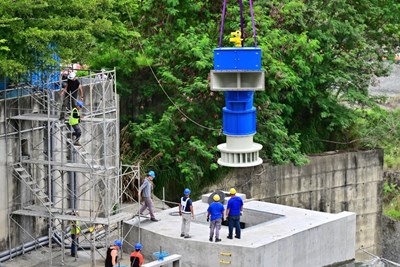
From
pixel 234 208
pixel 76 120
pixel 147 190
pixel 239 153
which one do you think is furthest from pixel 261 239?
pixel 76 120

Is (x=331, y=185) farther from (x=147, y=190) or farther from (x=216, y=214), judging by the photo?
(x=216, y=214)

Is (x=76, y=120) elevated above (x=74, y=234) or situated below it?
above

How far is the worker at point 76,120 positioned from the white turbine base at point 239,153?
19.6 ft

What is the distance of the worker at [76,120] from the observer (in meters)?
31.9

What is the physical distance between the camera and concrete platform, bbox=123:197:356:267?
3167 centimetres

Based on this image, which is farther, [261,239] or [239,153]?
[261,239]

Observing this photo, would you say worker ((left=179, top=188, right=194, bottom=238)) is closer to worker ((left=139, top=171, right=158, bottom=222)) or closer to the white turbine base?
worker ((left=139, top=171, right=158, bottom=222))

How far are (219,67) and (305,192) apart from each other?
52.7ft

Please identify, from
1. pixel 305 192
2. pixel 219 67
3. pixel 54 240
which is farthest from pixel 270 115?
pixel 219 67

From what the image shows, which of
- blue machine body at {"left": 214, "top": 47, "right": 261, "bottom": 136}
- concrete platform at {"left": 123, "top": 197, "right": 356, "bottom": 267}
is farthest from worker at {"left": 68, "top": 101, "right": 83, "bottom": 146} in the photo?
blue machine body at {"left": 214, "top": 47, "right": 261, "bottom": 136}

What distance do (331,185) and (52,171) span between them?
13.7 meters

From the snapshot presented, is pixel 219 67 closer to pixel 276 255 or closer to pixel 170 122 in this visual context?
pixel 276 255

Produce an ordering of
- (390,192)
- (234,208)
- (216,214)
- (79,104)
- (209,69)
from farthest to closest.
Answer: (390,192) < (209,69) < (79,104) < (234,208) < (216,214)

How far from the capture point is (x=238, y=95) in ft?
91.1
